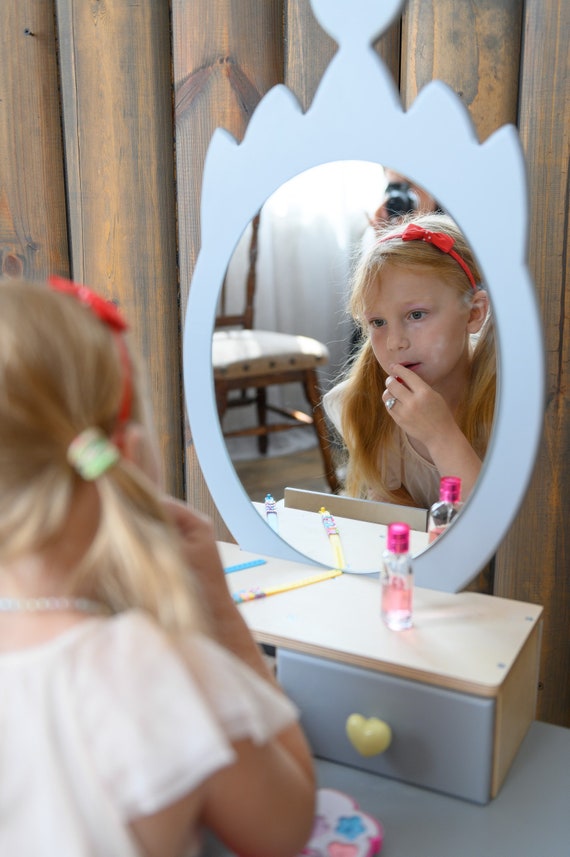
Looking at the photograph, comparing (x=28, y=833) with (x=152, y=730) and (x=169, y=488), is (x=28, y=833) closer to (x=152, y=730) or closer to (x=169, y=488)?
(x=152, y=730)

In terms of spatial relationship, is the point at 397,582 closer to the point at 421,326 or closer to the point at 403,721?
the point at 403,721

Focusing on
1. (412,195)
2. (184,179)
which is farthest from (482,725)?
(184,179)

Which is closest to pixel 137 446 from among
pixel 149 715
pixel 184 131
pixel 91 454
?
pixel 91 454

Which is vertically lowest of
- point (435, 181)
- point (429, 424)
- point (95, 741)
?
A: point (95, 741)

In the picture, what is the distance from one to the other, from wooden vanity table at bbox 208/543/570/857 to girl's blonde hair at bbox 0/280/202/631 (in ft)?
0.78

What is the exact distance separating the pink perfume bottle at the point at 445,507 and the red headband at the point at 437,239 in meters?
0.20

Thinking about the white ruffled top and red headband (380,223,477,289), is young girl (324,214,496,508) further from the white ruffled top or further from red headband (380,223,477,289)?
the white ruffled top

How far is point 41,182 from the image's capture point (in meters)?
Result: 1.19

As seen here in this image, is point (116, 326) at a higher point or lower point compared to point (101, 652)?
higher

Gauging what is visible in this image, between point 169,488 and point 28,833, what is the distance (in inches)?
28.4

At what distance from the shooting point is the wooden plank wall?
92cm

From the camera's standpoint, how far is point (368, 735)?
72cm

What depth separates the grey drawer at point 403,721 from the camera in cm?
71

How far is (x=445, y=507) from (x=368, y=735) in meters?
0.24
